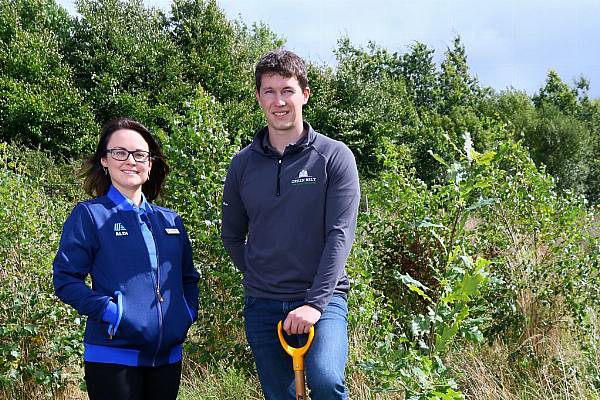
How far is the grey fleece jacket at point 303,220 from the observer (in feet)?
8.99

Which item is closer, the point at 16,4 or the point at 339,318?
the point at 339,318

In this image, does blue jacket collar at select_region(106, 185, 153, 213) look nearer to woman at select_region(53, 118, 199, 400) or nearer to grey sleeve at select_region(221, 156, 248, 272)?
woman at select_region(53, 118, 199, 400)

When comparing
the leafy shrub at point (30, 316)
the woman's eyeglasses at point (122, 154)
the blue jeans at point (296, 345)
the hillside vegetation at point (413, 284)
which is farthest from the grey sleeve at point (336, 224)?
the leafy shrub at point (30, 316)

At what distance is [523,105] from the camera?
32812 millimetres

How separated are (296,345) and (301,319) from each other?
0.73ft

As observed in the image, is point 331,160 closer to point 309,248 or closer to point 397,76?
point 309,248

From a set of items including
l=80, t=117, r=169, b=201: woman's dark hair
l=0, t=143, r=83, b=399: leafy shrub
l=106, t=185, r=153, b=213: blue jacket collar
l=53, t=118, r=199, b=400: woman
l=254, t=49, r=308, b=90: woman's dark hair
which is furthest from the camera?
l=0, t=143, r=83, b=399: leafy shrub

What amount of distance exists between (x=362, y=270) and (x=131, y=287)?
6.29 ft

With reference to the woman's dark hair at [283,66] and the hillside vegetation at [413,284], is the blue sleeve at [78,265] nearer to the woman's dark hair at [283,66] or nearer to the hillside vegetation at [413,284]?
the woman's dark hair at [283,66]

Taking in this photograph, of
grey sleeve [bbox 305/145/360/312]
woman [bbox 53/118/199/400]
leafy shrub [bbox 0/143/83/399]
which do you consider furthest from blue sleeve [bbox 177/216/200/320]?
leafy shrub [bbox 0/143/83/399]

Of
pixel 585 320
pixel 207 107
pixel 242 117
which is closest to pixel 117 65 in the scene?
pixel 242 117

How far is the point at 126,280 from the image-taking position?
9.20 feet

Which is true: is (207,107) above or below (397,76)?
below

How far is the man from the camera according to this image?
2.71 metres
